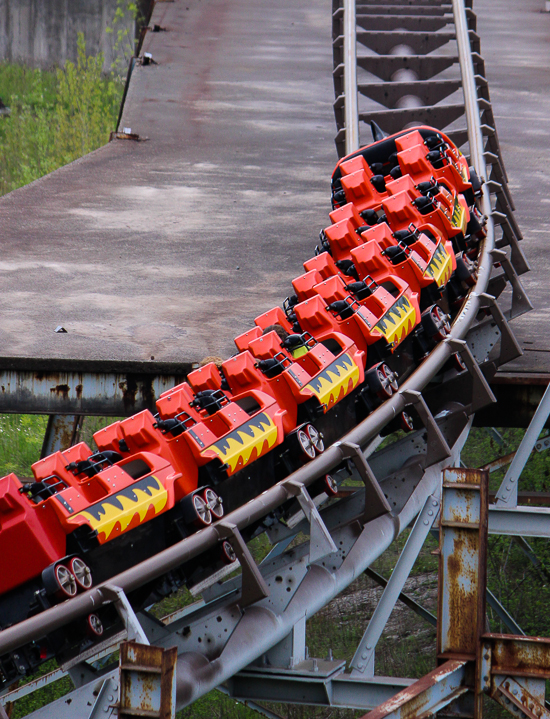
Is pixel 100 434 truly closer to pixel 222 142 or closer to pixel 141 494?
pixel 141 494

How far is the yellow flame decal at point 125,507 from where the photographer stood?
3.30 m

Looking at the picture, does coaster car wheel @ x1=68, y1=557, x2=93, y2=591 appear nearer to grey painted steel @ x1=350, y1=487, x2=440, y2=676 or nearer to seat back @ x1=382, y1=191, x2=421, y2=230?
grey painted steel @ x1=350, y1=487, x2=440, y2=676

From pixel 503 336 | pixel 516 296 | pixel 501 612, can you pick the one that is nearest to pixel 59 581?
pixel 503 336

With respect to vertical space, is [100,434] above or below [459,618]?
above

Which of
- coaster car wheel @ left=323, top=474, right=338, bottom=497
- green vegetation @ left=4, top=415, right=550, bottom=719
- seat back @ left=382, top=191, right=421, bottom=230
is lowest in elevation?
green vegetation @ left=4, top=415, right=550, bottom=719

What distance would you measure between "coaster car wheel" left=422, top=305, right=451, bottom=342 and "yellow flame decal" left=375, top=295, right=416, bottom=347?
0.75 feet

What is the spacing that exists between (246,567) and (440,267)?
2.35 metres

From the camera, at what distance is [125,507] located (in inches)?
133

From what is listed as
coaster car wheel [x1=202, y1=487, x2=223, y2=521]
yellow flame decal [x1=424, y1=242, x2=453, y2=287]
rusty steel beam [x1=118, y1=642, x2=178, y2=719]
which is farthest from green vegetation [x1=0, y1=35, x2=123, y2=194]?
rusty steel beam [x1=118, y1=642, x2=178, y2=719]

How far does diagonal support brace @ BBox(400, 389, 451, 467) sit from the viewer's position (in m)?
4.28

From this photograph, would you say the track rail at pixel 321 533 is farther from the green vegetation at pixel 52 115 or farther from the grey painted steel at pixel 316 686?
the green vegetation at pixel 52 115

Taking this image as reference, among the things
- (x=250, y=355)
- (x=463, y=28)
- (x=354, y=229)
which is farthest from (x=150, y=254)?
(x=463, y=28)

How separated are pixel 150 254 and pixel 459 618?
437 cm

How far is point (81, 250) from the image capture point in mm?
7391
